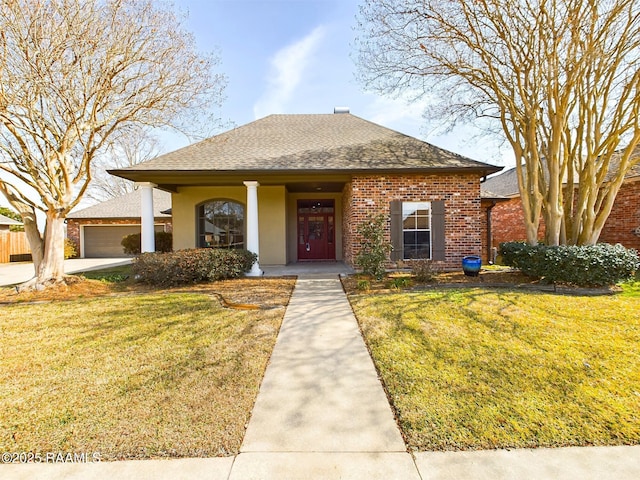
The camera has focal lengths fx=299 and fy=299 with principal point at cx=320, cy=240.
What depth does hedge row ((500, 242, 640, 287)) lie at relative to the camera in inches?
265

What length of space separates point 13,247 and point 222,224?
15.1 metres

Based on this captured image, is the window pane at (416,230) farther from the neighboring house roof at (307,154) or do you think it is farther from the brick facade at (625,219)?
the brick facade at (625,219)

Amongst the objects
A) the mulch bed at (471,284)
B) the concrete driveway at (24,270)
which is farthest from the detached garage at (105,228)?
the mulch bed at (471,284)

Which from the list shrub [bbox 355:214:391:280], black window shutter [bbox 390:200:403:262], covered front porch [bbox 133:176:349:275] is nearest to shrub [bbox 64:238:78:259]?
covered front porch [bbox 133:176:349:275]

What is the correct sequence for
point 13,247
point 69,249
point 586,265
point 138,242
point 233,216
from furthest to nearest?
1. point 13,247
2. point 69,249
3. point 138,242
4. point 233,216
5. point 586,265

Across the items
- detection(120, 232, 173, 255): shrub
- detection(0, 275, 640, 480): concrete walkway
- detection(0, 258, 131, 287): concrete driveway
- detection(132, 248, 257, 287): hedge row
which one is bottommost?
detection(0, 275, 640, 480): concrete walkway

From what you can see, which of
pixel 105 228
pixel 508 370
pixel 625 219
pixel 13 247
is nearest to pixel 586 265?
pixel 508 370

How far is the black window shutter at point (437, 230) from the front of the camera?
9.25m

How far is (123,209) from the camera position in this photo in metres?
18.8

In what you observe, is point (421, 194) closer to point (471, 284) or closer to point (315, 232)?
point (471, 284)

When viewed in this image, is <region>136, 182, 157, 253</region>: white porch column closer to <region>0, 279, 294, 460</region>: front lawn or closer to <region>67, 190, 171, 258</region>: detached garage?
<region>0, 279, 294, 460</region>: front lawn

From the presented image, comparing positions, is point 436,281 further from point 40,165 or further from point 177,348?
point 40,165

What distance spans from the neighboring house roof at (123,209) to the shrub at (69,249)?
156 cm

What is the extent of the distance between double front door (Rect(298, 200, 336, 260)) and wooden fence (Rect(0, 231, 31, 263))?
1749cm
